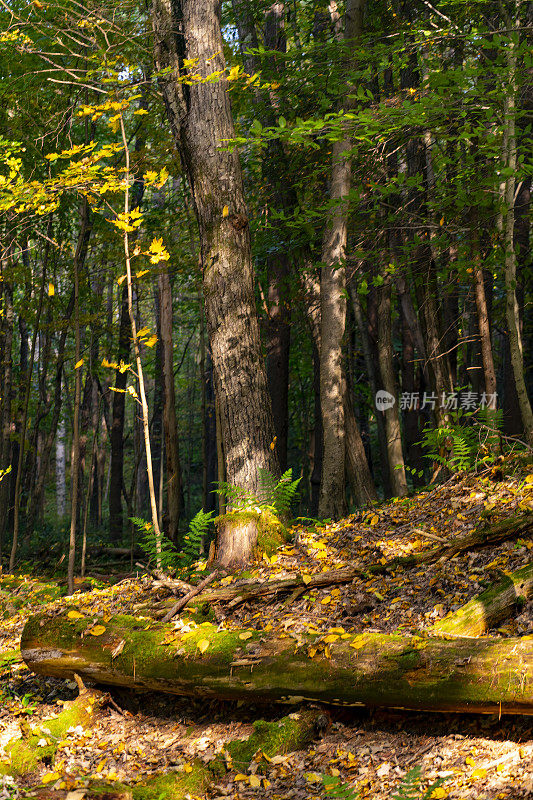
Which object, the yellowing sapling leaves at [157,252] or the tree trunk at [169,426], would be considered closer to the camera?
the yellowing sapling leaves at [157,252]

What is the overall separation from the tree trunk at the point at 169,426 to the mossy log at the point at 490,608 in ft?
19.3

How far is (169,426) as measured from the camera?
9195 mm

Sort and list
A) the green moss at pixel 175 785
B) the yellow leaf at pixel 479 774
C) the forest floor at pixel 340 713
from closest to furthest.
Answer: the yellow leaf at pixel 479 774, the forest floor at pixel 340 713, the green moss at pixel 175 785

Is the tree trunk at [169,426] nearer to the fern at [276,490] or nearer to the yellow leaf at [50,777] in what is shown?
the fern at [276,490]

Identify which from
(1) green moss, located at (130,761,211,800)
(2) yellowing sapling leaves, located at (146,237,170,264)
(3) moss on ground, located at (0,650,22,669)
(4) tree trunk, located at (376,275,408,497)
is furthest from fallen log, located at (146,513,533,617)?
(4) tree trunk, located at (376,275,408,497)

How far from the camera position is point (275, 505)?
544 centimetres

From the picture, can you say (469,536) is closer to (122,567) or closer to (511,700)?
(511,700)

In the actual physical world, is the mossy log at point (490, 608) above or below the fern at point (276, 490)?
below

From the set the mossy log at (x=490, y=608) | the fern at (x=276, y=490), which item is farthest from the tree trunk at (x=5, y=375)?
the mossy log at (x=490, y=608)

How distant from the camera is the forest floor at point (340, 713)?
116 inches

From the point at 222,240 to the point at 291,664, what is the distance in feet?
12.4

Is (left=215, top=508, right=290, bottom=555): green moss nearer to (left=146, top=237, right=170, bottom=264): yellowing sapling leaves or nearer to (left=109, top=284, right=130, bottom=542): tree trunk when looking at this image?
(left=146, top=237, right=170, bottom=264): yellowing sapling leaves

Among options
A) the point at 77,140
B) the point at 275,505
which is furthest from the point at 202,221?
the point at 77,140

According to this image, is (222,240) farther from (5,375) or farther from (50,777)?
(5,375)
